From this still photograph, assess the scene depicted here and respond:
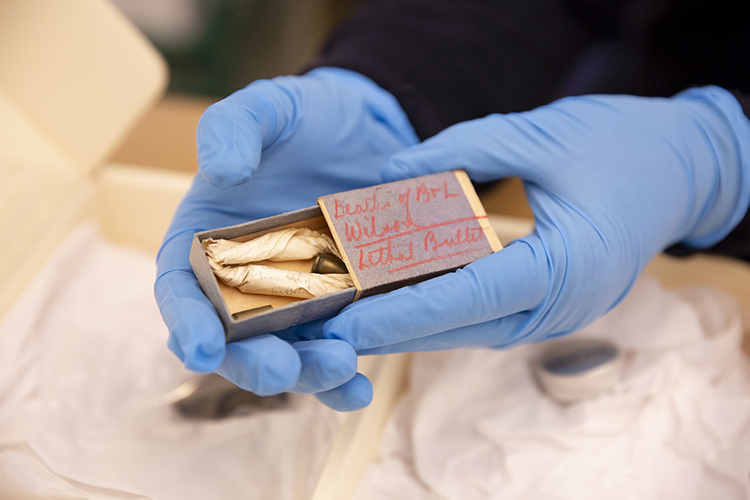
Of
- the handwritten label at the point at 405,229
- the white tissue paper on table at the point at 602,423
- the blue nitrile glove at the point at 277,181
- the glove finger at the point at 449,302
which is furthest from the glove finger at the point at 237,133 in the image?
the white tissue paper on table at the point at 602,423

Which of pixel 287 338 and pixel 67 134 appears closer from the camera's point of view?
pixel 287 338

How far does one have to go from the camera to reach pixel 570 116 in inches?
30.1

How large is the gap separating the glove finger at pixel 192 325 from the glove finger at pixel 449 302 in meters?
0.14

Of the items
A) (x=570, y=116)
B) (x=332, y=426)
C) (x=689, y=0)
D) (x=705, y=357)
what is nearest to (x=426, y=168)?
(x=570, y=116)

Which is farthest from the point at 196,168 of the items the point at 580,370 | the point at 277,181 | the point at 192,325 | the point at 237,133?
the point at 580,370

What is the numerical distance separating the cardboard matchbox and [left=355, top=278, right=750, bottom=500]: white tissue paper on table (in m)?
0.29

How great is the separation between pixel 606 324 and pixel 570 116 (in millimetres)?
366

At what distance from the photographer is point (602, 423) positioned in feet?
2.51

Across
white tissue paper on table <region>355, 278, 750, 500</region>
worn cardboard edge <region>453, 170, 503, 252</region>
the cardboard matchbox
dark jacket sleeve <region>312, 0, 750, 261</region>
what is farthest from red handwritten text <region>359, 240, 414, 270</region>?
dark jacket sleeve <region>312, 0, 750, 261</region>

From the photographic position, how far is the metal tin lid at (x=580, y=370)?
78 centimetres

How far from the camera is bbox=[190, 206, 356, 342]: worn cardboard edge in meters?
0.53

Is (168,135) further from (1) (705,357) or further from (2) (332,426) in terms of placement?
(1) (705,357)

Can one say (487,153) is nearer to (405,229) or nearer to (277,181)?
(405,229)

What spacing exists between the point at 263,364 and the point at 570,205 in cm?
46
